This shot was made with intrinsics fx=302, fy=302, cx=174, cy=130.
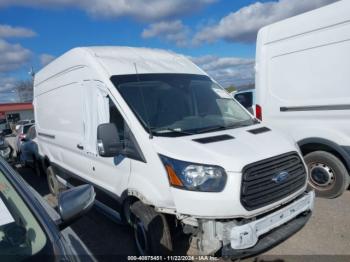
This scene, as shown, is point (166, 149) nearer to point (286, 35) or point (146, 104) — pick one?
point (146, 104)

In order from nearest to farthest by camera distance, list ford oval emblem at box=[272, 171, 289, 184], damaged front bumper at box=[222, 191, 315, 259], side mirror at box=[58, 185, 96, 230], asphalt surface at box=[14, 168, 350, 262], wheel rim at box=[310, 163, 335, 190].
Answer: side mirror at box=[58, 185, 96, 230]
damaged front bumper at box=[222, 191, 315, 259]
ford oval emblem at box=[272, 171, 289, 184]
asphalt surface at box=[14, 168, 350, 262]
wheel rim at box=[310, 163, 335, 190]

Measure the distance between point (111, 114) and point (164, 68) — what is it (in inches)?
40.3

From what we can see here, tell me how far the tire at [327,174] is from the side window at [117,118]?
3.26 metres

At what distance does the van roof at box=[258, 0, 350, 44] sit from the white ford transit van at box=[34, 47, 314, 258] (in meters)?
1.89

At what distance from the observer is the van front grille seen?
9.21 ft

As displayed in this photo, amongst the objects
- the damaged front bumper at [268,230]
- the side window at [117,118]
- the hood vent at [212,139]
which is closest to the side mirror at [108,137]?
the side window at [117,118]

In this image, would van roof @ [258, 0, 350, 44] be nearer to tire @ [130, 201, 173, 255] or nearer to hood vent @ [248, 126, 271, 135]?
hood vent @ [248, 126, 271, 135]

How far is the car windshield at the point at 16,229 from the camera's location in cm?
164

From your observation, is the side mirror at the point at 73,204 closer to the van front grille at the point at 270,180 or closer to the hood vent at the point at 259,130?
the van front grille at the point at 270,180

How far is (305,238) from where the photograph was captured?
12.3 ft

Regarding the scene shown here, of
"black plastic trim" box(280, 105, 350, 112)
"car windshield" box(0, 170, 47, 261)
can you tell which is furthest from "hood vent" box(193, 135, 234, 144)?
"black plastic trim" box(280, 105, 350, 112)

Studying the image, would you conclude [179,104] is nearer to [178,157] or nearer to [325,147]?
[178,157]

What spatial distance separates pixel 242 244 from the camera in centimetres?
272

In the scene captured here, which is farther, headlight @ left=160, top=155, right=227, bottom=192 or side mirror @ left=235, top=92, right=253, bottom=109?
side mirror @ left=235, top=92, right=253, bottom=109
